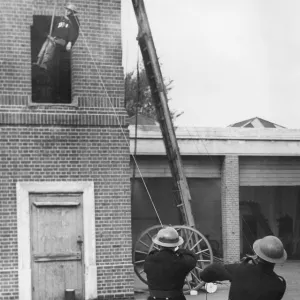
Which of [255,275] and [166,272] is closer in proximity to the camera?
[255,275]

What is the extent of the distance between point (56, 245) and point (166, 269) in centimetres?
605

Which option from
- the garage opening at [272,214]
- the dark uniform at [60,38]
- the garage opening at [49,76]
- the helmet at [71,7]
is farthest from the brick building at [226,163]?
the helmet at [71,7]

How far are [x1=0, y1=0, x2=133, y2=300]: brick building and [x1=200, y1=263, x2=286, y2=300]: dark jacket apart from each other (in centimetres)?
733

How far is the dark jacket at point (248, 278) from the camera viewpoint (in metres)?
5.09

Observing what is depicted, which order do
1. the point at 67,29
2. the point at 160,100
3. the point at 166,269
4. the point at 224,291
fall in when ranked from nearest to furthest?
the point at 166,269, the point at 67,29, the point at 160,100, the point at 224,291

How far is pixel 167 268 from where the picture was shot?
644 centimetres

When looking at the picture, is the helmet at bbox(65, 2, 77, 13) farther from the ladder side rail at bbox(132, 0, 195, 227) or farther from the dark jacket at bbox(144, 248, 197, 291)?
the dark jacket at bbox(144, 248, 197, 291)

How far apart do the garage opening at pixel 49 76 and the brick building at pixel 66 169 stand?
1.15ft

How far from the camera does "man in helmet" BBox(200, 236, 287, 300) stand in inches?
201

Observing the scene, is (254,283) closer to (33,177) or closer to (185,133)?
(33,177)

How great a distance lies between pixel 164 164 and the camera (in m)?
19.7

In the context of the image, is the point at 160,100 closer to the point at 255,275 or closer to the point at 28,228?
the point at 28,228

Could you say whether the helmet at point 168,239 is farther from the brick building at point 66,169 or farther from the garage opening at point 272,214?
the garage opening at point 272,214

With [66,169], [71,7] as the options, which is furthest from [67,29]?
[66,169]
